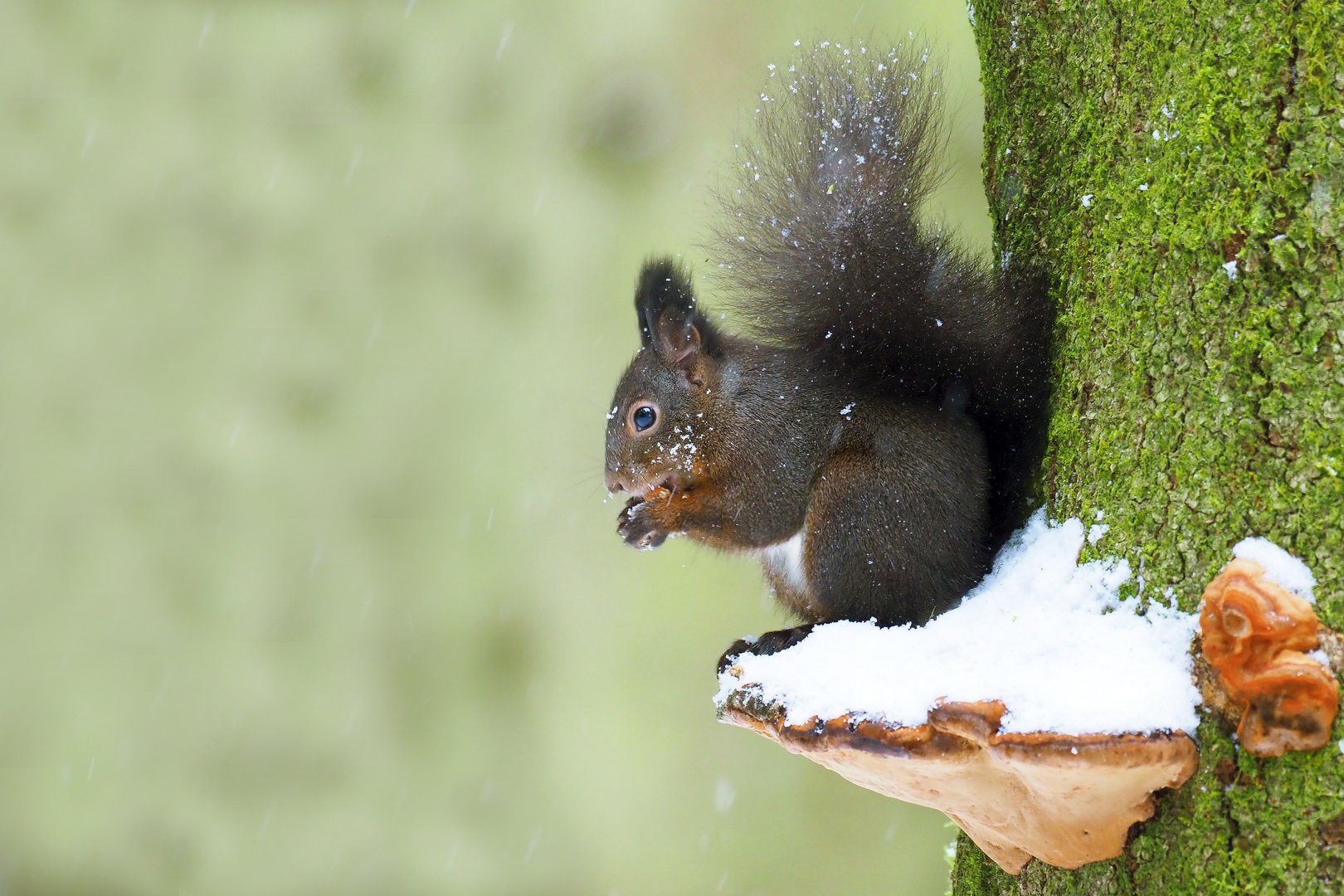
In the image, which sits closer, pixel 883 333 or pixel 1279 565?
pixel 1279 565

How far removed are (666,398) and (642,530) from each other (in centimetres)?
23

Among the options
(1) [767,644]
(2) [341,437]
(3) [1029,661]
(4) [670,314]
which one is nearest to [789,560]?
(1) [767,644]

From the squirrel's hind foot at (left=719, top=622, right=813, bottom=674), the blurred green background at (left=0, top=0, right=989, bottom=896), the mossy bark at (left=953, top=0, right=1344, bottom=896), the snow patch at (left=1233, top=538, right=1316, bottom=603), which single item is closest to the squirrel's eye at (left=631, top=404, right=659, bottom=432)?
the squirrel's hind foot at (left=719, top=622, right=813, bottom=674)

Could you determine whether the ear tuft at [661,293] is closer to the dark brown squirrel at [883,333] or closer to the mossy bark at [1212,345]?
the dark brown squirrel at [883,333]

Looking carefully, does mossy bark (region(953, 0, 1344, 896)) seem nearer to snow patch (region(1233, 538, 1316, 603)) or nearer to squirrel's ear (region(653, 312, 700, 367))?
snow patch (region(1233, 538, 1316, 603))

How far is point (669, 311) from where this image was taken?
1.74 m

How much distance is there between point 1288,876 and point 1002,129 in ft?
3.09

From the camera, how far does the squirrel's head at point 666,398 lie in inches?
67.3

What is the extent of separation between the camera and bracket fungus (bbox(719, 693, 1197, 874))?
76 centimetres

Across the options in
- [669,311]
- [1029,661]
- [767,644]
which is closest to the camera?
[1029,661]

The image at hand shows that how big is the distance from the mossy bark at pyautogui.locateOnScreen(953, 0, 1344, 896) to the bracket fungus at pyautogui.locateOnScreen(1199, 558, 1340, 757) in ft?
0.08

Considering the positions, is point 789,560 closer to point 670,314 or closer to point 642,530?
point 642,530

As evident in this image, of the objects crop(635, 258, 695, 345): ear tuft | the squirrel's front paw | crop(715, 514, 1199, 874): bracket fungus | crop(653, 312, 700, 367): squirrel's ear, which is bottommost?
the squirrel's front paw

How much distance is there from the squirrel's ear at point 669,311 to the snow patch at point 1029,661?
2.32 ft
